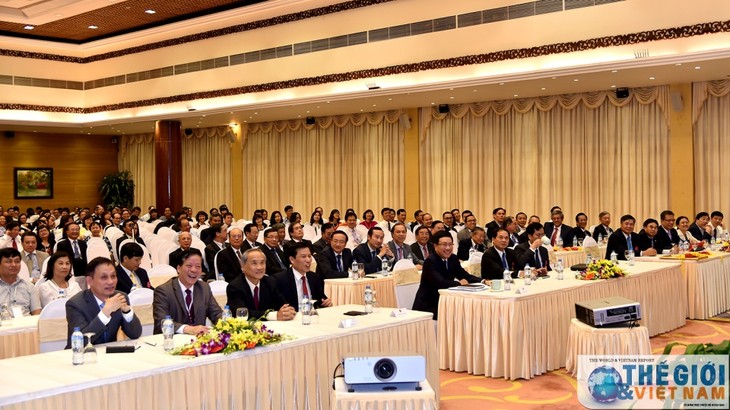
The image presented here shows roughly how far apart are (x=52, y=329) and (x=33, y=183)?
808 inches

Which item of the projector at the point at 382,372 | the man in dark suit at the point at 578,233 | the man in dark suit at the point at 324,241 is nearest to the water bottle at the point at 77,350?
the projector at the point at 382,372

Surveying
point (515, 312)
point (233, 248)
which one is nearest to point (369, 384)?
point (515, 312)

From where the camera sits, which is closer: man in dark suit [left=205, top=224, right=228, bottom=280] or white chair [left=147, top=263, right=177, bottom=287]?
white chair [left=147, top=263, right=177, bottom=287]

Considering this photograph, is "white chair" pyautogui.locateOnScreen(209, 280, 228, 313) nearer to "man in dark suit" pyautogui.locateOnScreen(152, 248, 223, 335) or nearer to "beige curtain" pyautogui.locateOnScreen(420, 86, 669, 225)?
"man in dark suit" pyautogui.locateOnScreen(152, 248, 223, 335)

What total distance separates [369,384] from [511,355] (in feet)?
10.0

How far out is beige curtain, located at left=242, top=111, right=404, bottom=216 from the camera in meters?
19.0

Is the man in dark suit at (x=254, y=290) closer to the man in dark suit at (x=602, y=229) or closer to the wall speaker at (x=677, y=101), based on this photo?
the man in dark suit at (x=602, y=229)

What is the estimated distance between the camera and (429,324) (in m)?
6.12

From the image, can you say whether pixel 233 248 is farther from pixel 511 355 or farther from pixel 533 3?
pixel 533 3

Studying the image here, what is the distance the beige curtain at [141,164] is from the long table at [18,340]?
19.2m

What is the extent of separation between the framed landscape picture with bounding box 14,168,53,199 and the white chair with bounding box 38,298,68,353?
20113mm

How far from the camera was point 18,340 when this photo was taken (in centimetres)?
613

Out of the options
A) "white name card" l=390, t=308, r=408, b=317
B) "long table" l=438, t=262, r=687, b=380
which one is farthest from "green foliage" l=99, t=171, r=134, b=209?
"white name card" l=390, t=308, r=408, b=317

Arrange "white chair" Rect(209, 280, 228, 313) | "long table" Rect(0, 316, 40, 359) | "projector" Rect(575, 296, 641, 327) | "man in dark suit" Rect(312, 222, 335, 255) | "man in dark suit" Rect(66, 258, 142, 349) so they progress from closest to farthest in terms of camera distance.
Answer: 1. "man in dark suit" Rect(66, 258, 142, 349)
2. "long table" Rect(0, 316, 40, 359)
3. "projector" Rect(575, 296, 641, 327)
4. "white chair" Rect(209, 280, 228, 313)
5. "man in dark suit" Rect(312, 222, 335, 255)
